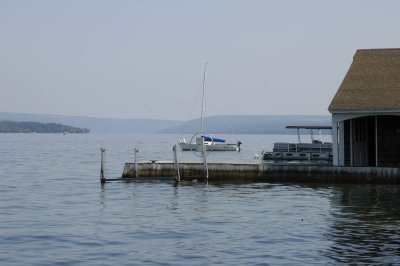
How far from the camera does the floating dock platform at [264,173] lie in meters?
37.4

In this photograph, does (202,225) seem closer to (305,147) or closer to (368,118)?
(368,118)

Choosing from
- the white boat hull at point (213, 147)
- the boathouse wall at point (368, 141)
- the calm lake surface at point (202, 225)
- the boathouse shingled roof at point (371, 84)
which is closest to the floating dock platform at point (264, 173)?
the calm lake surface at point (202, 225)

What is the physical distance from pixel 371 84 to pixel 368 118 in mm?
1796

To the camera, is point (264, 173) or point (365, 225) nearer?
point (365, 225)

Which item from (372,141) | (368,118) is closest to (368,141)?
(372,141)

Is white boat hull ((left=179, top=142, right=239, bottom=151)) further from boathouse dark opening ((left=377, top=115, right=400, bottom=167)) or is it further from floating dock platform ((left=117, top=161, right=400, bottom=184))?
boathouse dark opening ((left=377, top=115, right=400, bottom=167))

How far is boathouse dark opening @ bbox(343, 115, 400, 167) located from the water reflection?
2.51m

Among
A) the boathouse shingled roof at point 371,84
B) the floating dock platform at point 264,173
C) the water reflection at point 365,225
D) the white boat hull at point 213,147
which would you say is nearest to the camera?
the water reflection at point 365,225

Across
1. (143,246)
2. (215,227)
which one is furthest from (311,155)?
(143,246)

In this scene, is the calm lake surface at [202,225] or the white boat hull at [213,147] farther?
the white boat hull at [213,147]

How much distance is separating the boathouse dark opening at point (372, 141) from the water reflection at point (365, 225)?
8.24 ft

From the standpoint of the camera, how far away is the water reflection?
781 inches

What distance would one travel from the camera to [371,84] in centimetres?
4016

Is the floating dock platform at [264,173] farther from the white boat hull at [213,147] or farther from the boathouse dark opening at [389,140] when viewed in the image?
the white boat hull at [213,147]
